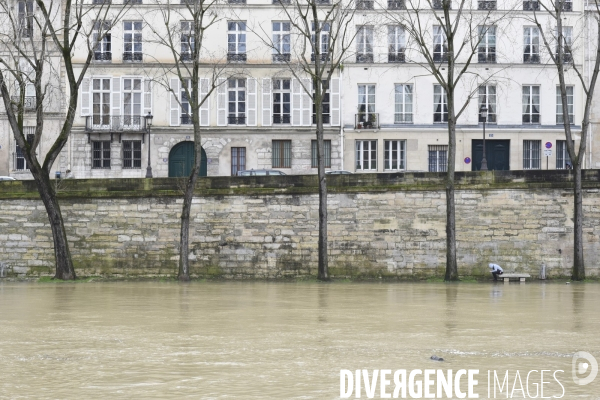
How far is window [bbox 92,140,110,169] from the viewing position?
141ft

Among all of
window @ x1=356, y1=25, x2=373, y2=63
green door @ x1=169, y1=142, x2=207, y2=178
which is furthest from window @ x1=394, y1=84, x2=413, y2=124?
green door @ x1=169, y1=142, x2=207, y2=178

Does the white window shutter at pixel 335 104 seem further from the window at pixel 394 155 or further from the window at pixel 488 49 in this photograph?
the window at pixel 488 49

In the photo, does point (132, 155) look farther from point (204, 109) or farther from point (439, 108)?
point (439, 108)

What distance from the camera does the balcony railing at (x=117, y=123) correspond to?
42719 mm

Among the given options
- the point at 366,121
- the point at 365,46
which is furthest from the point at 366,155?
the point at 365,46

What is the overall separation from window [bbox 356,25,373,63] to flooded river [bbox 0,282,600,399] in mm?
19837

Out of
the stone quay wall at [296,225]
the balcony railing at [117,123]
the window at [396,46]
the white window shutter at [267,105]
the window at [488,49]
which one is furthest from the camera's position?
the window at [488,49]

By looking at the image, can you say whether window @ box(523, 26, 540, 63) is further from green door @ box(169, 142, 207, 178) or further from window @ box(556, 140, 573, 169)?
green door @ box(169, 142, 207, 178)

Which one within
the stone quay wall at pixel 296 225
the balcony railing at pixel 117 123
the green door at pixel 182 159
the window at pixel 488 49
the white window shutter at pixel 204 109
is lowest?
the stone quay wall at pixel 296 225

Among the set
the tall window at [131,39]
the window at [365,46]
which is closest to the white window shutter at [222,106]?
the tall window at [131,39]

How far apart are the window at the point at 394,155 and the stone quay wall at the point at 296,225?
12.9 meters

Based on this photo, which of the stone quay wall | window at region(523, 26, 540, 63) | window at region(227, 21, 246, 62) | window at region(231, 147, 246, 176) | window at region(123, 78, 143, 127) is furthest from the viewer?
window at region(523, 26, 540, 63)

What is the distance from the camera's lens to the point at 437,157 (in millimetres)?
43531

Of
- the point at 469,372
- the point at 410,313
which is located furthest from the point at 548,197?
the point at 469,372
